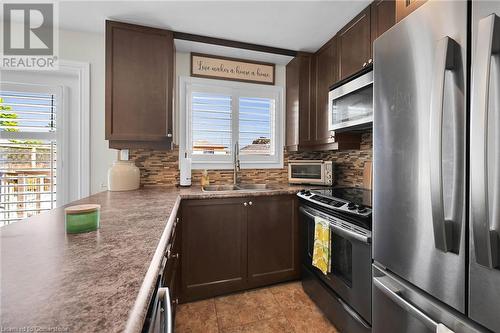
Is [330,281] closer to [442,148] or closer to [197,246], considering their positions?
[197,246]

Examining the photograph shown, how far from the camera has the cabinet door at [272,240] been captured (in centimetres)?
197

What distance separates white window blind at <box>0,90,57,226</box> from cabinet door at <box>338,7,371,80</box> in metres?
2.68

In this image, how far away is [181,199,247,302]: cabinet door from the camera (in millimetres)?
1825

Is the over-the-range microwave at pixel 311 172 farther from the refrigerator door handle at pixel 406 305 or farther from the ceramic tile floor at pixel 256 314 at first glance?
the refrigerator door handle at pixel 406 305

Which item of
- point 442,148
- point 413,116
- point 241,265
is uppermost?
point 413,116

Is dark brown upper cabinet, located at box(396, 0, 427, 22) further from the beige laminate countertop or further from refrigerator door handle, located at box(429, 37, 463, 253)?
the beige laminate countertop

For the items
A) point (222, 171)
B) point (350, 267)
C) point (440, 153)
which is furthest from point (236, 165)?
point (440, 153)

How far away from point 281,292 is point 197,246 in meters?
0.86

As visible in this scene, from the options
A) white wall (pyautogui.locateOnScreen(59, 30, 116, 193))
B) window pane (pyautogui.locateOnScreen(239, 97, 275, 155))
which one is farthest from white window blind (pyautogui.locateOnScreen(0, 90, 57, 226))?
window pane (pyautogui.locateOnScreen(239, 97, 275, 155))

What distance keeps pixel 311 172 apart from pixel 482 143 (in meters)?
1.69

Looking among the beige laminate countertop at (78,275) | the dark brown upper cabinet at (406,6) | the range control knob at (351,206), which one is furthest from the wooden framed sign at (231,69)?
the beige laminate countertop at (78,275)

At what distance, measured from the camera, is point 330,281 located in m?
1.60

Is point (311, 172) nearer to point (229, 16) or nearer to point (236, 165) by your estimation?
point (236, 165)

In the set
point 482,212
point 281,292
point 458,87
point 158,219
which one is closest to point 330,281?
point 281,292
